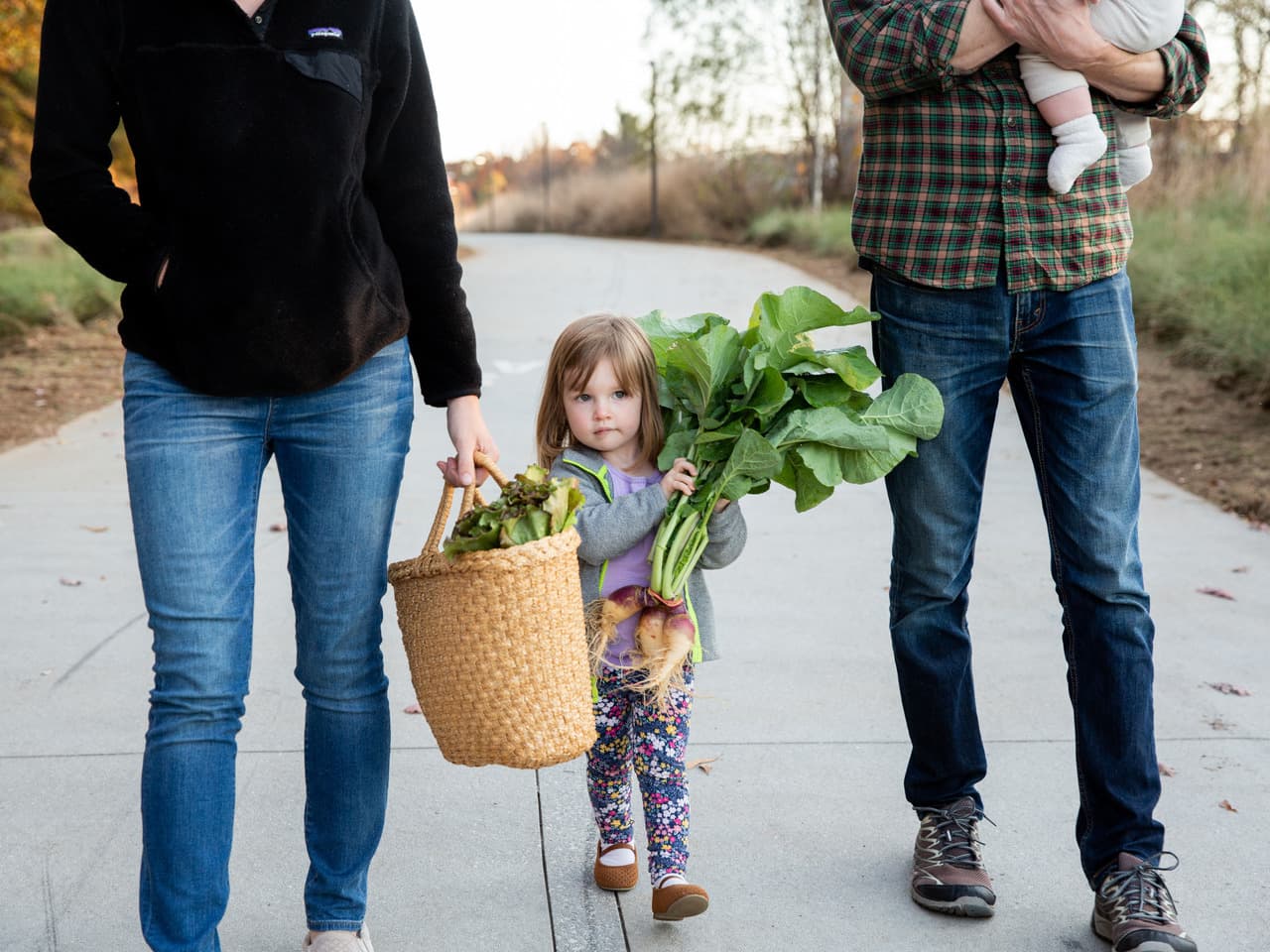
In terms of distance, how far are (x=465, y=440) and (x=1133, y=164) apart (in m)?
1.43

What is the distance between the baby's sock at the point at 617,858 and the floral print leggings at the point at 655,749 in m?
0.09

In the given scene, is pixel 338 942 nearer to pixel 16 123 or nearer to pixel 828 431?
pixel 828 431

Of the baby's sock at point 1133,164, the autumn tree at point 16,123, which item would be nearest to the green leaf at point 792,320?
the baby's sock at point 1133,164

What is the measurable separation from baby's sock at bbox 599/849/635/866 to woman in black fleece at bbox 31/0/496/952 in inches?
33.3

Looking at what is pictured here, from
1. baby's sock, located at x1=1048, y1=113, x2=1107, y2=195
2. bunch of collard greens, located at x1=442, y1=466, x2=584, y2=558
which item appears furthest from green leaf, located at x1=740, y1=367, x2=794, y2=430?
baby's sock, located at x1=1048, y1=113, x2=1107, y2=195

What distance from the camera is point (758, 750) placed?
3697 mm

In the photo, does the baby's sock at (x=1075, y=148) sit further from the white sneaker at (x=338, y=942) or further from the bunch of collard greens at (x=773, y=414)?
the white sneaker at (x=338, y=942)

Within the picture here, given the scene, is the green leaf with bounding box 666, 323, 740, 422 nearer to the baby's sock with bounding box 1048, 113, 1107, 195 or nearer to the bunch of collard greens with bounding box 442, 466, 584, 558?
the bunch of collard greens with bounding box 442, 466, 584, 558

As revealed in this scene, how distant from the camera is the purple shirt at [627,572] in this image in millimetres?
2727

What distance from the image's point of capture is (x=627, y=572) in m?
2.77

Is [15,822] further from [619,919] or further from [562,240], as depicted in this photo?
[562,240]

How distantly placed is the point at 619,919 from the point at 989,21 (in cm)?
190

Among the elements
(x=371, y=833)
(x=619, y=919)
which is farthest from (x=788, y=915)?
(x=371, y=833)

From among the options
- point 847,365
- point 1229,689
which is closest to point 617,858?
point 847,365
